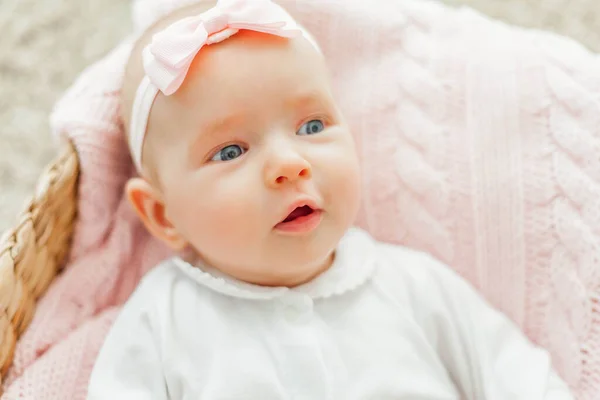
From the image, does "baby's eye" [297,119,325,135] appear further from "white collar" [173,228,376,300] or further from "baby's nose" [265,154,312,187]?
"white collar" [173,228,376,300]

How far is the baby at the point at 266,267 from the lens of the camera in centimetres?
101

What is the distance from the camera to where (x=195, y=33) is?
1.00m

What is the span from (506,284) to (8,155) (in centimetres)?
104

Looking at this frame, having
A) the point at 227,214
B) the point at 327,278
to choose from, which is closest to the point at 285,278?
the point at 327,278

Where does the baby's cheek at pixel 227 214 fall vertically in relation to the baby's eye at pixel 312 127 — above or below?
below

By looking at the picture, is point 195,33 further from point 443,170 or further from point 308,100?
point 443,170

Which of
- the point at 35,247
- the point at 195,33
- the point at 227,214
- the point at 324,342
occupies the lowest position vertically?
the point at 324,342

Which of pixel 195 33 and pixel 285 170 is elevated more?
pixel 195 33

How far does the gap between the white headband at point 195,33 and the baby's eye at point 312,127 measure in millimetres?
126

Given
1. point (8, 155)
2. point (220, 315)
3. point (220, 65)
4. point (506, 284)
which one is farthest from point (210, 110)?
point (8, 155)

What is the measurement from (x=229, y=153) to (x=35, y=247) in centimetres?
38

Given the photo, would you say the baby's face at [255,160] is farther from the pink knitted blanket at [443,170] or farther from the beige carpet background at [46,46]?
the beige carpet background at [46,46]

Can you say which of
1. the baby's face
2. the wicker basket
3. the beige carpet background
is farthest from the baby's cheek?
the beige carpet background

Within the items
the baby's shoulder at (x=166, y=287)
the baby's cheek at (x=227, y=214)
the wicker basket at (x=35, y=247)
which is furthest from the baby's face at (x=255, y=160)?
the wicker basket at (x=35, y=247)
